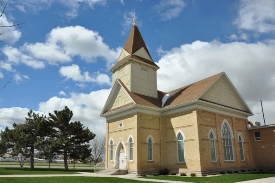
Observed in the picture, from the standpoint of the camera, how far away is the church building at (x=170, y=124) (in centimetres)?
2230

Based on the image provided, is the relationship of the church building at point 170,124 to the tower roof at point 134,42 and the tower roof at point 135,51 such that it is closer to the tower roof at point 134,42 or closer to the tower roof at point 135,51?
the tower roof at point 135,51

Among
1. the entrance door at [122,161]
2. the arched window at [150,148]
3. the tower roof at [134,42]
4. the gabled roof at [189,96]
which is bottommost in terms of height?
the entrance door at [122,161]

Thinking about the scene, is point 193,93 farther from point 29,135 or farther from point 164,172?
point 29,135

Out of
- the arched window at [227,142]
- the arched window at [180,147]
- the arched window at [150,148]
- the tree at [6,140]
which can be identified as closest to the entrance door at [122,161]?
the arched window at [150,148]

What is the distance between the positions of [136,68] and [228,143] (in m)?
13.3

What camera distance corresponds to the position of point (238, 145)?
26109 mm

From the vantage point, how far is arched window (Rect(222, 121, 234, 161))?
24375mm

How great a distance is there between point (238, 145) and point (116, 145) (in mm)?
13666

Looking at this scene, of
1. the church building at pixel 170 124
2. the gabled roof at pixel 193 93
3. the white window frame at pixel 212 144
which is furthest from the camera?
the gabled roof at pixel 193 93

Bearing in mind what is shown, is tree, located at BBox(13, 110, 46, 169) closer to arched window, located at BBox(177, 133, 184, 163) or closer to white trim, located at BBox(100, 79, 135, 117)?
white trim, located at BBox(100, 79, 135, 117)

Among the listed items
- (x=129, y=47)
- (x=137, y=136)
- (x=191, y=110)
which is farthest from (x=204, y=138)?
(x=129, y=47)

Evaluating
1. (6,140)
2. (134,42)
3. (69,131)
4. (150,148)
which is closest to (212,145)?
(150,148)

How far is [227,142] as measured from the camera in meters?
25.1

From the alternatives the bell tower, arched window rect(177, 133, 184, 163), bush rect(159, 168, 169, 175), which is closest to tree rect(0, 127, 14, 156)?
the bell tower
